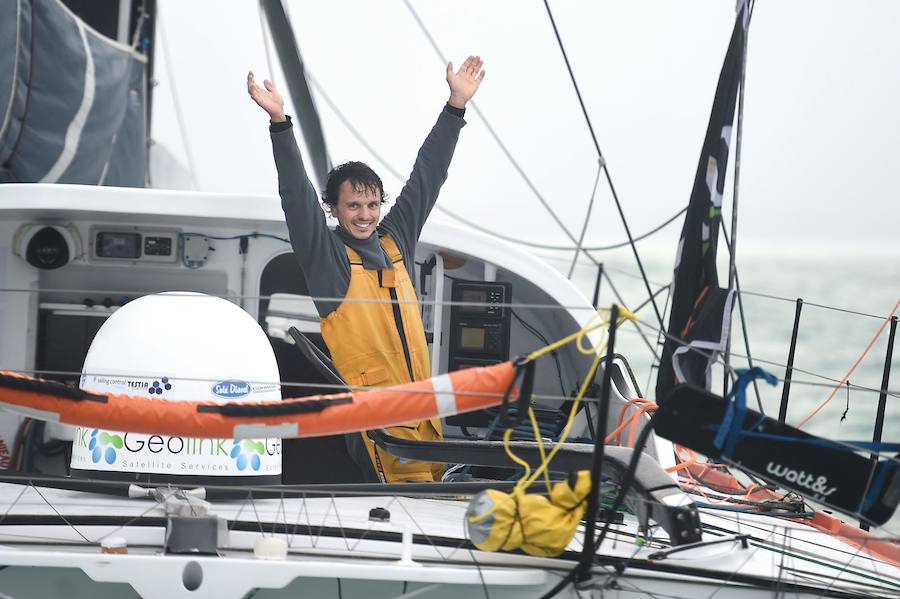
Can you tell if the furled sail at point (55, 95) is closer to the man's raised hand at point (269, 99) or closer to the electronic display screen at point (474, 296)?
the man's raised hand at point (269, 99)

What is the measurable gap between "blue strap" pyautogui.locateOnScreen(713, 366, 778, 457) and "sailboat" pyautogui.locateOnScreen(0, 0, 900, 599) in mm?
41

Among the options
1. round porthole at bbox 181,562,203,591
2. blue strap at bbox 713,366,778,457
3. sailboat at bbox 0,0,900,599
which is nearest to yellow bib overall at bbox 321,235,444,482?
sailboat at bbox 0,0,900,599

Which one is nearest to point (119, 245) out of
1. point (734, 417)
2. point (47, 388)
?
point (47, 388)

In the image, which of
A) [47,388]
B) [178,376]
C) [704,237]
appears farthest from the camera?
[704,237]

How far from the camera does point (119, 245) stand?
491 centimetres

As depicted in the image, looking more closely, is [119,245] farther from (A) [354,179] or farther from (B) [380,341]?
(B) [380,341]

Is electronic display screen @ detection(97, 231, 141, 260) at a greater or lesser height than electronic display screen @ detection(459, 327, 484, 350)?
greater

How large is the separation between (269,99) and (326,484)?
1229mm

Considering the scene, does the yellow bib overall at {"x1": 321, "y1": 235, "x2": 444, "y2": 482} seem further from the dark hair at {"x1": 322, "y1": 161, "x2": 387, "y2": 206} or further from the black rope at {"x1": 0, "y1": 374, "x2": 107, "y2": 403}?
the black rope at {"x1": 0, "y1": 374, "x2": 107, "y2": 403}

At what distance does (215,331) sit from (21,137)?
2.75 metres

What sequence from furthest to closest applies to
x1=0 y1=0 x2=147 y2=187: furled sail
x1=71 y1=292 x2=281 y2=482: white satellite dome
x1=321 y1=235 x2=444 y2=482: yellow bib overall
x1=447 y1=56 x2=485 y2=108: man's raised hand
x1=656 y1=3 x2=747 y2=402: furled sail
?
x1=0 y1=0 x2=147 y2=187: furled sail, x1=656 y1=3 x2=747 y2=402: furled sail, x1=447 y1=56 x2=485 y2=108: man's raised hand, x1=321 y1=235 x2=444 y2=482: yellow bib overall, x1=71 y1=292 x2=281 y2=482: white satellite dome

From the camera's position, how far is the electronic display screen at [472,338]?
473cm

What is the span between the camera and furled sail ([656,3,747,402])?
419 cm

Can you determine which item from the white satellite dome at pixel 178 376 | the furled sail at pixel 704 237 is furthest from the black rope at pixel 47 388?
the furled sail at pixel 704 237
